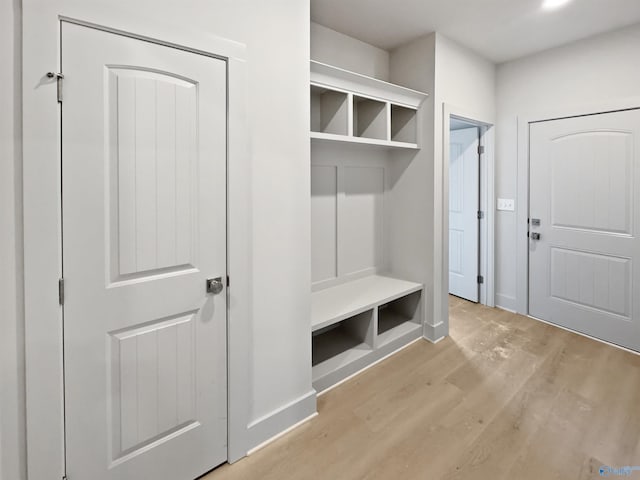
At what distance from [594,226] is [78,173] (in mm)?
3741

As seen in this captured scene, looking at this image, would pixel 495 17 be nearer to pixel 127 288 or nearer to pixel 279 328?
pixel 279 328

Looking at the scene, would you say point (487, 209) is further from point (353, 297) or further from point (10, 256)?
point (10, 256)

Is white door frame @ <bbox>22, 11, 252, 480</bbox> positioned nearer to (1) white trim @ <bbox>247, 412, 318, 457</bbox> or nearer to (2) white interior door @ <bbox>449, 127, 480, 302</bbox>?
(1) white trim @ <bbox>247, 412, 318, 457</bbox>

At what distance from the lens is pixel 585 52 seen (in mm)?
2945

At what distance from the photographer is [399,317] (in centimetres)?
324

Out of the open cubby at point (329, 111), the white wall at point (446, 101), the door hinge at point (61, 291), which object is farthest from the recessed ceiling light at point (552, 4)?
the door hinge at point (61, 291)

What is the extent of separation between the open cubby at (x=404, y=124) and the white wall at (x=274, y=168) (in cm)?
142

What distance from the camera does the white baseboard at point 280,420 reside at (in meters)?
1.78

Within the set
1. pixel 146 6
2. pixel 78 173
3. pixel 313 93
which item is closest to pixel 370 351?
pixel 313 93

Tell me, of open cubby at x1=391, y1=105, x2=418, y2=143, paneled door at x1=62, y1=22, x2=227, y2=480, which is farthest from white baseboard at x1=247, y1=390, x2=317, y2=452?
open cubby at x1=391, y1=105, x2=418, y2=143

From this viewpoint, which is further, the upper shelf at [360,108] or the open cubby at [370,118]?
the open cubby at [370,118]

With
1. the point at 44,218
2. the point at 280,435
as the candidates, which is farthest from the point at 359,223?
the point at 44,218

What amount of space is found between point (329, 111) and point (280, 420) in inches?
82.2

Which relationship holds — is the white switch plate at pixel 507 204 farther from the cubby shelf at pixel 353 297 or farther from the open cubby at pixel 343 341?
the open cubby at pixel 343 341
